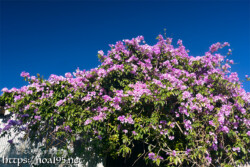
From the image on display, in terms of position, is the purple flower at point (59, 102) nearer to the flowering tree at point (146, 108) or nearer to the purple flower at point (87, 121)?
the flowering tree at point (146, 108)

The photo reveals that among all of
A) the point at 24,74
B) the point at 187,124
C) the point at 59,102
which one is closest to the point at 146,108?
the point at 187,124

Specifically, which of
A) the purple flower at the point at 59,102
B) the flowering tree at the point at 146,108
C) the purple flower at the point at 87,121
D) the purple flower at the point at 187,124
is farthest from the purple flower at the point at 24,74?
the purple flower at the point at 187,124

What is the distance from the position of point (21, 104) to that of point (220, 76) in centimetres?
440

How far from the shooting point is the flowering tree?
312cm

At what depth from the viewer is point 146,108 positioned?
337cm

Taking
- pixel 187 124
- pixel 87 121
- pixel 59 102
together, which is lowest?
pixel 187 124

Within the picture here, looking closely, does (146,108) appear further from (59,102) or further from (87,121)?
(59,102)

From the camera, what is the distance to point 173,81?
3252mm

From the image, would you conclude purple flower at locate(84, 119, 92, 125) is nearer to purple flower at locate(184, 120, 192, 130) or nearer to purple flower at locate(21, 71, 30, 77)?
purple flower at locate(184, 120, 192, 130)

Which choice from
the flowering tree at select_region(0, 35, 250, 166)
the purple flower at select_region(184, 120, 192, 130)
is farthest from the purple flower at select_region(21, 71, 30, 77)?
the purple flower at select_region(184, 120, 192, 130)

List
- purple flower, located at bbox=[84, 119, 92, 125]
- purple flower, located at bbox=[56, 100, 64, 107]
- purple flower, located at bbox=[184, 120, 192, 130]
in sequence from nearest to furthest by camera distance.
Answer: purple flower, located at bbox=[184, 120, 192, 130], purple flower, located at bbox=[84, 119, 92, 125], purple flower, located at bbox=[56, 100, 64, 107]

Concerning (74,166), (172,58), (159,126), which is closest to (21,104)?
(74,166)

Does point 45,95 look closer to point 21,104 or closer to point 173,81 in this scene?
point 21,104

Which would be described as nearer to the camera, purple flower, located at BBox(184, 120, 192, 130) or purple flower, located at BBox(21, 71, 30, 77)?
purple flower, located at BBox(184, 120, 192, 130)
